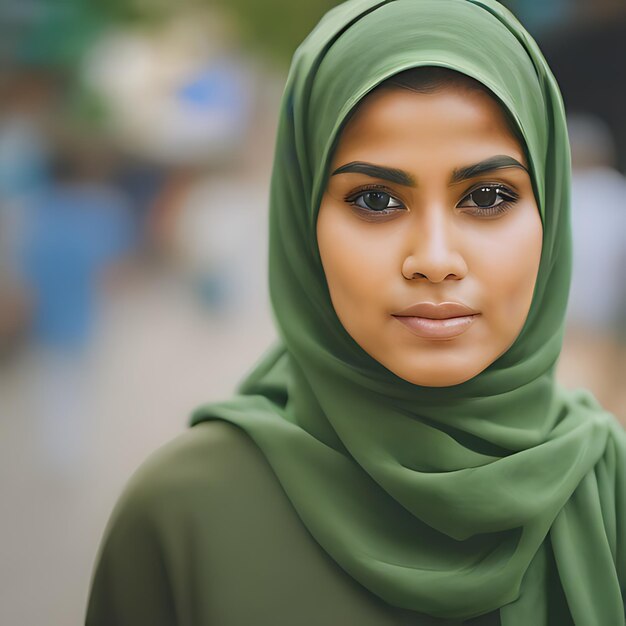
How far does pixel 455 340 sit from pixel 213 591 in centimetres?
34

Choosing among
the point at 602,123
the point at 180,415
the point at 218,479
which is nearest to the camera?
the point at 218,479

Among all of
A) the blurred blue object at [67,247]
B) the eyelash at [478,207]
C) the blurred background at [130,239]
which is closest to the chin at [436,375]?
the eyelash at [478,207]

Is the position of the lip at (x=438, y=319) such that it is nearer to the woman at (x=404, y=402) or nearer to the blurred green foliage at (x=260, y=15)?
the woman at (x=404, y=402)

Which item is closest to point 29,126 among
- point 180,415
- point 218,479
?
point 180,415

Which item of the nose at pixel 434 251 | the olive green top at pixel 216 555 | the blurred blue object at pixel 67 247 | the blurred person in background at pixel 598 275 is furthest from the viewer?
the blurred blue object at pixel 67 247

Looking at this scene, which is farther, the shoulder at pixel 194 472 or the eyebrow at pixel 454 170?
the shoulder at pixel 194 472

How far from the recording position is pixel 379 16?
78cm

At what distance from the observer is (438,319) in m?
0.74

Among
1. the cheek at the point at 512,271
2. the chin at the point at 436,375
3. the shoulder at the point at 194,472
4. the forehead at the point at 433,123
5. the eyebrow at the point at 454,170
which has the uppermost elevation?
the forehead at the point at 433,123

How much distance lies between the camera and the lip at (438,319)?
74 cm

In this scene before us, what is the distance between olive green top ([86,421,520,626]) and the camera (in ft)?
2.71

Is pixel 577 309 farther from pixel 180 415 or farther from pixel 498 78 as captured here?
pixel 498 78

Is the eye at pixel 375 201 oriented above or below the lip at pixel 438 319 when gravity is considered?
above

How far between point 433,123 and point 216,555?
459 mm
